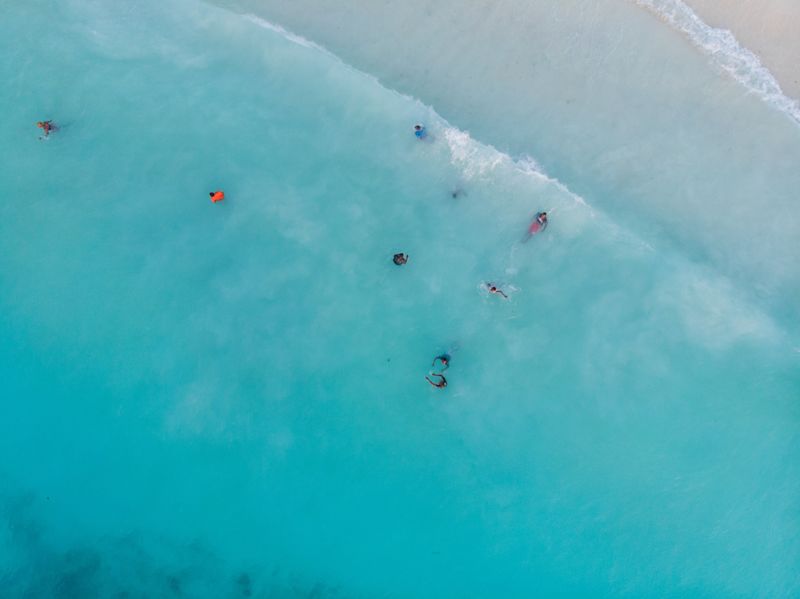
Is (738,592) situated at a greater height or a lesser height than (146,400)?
greater

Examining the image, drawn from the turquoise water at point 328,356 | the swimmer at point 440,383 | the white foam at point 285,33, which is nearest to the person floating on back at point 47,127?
the turquoise water at point 328,356

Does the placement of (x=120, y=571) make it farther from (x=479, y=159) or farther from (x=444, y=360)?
(x=479, y=159)

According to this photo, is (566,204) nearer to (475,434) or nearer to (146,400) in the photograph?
(475,434)

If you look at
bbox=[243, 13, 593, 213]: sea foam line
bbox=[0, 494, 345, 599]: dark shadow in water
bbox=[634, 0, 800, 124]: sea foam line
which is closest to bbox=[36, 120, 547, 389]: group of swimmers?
bbox=[243, 13, 593, 213]: sea foam line

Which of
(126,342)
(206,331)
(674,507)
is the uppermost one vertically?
(674,507)

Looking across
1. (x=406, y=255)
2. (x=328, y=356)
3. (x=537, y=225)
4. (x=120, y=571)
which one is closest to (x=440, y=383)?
(x=328, y=356)

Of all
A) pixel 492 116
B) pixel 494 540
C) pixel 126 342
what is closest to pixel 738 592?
pixel 494 540
